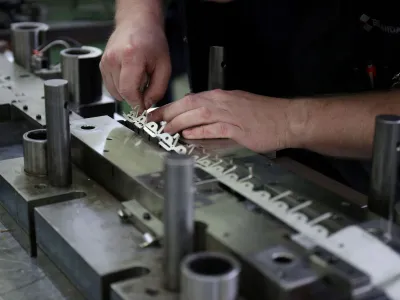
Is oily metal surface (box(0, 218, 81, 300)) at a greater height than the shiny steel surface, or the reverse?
the shiny steel surface

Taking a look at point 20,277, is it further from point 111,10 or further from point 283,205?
point 111,10

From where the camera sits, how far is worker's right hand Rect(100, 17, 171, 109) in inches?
47.6

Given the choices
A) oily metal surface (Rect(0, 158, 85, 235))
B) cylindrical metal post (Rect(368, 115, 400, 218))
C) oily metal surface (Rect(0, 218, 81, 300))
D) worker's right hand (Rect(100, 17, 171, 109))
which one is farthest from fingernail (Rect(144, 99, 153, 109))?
cylindrical metal post (Rect(368, 115, 400, 218))

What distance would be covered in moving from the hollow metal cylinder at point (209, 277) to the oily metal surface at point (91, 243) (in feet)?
0.46

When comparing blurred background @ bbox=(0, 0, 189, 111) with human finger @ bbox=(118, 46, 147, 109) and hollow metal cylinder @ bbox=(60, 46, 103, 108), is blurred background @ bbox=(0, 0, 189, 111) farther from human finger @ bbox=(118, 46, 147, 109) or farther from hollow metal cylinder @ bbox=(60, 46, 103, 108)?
human finger @ bbox=(118, 46, 147, 109)

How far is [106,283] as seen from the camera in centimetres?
76

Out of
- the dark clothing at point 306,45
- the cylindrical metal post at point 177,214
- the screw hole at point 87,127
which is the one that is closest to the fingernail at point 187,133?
the screw hole at point 87,127

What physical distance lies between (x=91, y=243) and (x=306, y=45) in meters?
0.66

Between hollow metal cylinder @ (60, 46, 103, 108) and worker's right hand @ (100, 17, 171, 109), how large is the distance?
0.45 feet

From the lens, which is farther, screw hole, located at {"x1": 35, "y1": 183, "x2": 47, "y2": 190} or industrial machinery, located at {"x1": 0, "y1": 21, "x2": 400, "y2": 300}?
screw hole, located at {"x1": 35, "y1": 183, "x2": 47, "y2": 190}

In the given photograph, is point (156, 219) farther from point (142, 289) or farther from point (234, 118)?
point (234, 118)

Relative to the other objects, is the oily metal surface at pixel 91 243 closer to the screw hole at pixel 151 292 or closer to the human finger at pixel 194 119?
the screw hole at pixel 151 292

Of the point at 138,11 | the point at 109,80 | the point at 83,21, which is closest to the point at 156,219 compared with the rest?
the point at 109,80

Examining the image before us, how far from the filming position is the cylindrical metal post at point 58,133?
94cm
